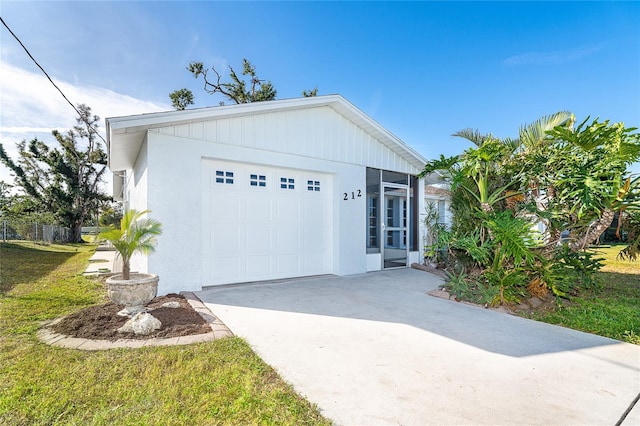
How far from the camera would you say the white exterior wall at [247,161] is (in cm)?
569

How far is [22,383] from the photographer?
2.62 metres

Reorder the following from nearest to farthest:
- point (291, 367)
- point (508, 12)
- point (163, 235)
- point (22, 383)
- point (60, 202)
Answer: point (22, 383)
point (291, 367)
point (163, 235)
point (508, 12)
point (60, 202)

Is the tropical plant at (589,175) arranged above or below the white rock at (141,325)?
above

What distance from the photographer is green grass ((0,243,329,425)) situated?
85.9 inches

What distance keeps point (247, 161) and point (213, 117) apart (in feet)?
3.60

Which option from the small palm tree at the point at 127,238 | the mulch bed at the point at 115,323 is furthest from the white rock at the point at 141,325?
the small palm tree at the point at 127,238

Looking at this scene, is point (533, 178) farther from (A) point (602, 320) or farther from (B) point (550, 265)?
(A) point (602, 320)

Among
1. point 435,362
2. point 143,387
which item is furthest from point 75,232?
point 435,362

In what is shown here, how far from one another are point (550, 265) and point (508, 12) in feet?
22.2

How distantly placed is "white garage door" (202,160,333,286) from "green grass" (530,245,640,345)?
4.77 metres

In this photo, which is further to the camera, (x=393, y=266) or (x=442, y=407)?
(x=393, y=266)

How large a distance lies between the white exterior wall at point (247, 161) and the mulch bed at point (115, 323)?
1172 millimetres

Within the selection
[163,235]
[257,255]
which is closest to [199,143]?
[163,235]

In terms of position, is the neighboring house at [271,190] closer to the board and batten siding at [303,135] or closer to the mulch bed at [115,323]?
the board and batten siding at [303,135]
